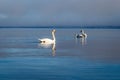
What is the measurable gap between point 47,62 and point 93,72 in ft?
16.0

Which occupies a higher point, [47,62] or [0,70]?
[47,62]

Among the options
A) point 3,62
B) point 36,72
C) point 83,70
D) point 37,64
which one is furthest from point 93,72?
point 3,62

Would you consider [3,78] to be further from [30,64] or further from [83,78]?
[30,64]

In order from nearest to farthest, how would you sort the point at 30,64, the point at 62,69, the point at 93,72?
1. the point at 93,72
2. the point at 62,69
3. the point at 30,64

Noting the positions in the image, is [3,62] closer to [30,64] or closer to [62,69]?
[30,64]

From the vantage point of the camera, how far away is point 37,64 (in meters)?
22.3

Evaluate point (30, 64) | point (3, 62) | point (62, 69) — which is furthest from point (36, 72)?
point (3, 62)

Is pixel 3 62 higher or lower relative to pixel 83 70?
higher

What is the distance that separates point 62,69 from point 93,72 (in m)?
2.00

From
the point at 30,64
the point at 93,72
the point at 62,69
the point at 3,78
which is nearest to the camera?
the point at 3,78

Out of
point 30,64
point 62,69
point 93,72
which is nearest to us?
point 93,72

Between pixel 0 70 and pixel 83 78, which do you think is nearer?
pixel 83 78

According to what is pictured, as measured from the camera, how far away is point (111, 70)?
19.9 meters

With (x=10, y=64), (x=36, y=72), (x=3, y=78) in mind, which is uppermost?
(x=10, y=64)
